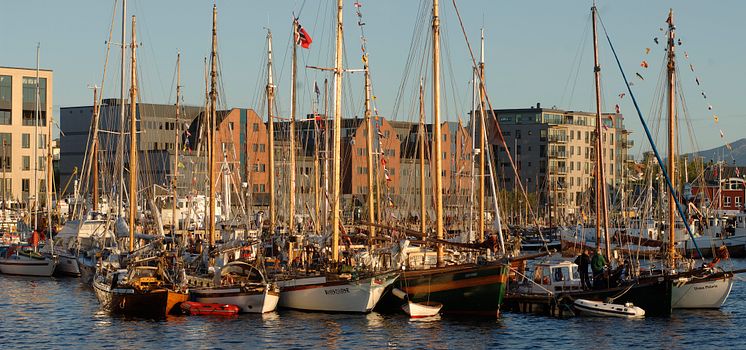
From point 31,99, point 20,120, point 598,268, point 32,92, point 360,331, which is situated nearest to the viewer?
point 360,331

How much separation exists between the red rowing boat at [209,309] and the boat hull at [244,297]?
1.07 feet

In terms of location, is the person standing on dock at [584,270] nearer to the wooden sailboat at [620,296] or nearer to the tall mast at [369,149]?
the wooden sailboat at [620,296]

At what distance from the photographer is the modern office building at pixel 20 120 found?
6240 inches

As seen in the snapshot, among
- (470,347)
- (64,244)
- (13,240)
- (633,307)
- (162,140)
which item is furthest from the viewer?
(162,140)

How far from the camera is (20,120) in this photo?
525ft

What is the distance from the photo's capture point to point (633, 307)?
200 ft

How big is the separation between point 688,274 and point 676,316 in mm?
2284

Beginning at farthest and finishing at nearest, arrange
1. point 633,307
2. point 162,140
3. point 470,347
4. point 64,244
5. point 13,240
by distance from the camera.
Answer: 1. point 162,140
2. point 13,240
3. point 64,244
4. point 633,307
5. point 470,347

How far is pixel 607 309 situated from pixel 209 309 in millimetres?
19826

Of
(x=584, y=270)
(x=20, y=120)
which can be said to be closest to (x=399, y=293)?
(x=584, y=270)

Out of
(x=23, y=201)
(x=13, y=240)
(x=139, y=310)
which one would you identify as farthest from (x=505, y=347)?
(x=23, y=201)


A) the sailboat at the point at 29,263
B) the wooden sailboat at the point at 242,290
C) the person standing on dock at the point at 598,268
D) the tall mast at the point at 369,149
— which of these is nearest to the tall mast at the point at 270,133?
the tall mast at the point at 369,149

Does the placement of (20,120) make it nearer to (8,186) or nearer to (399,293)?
(8,186)

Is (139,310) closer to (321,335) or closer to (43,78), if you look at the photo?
(321,335)
